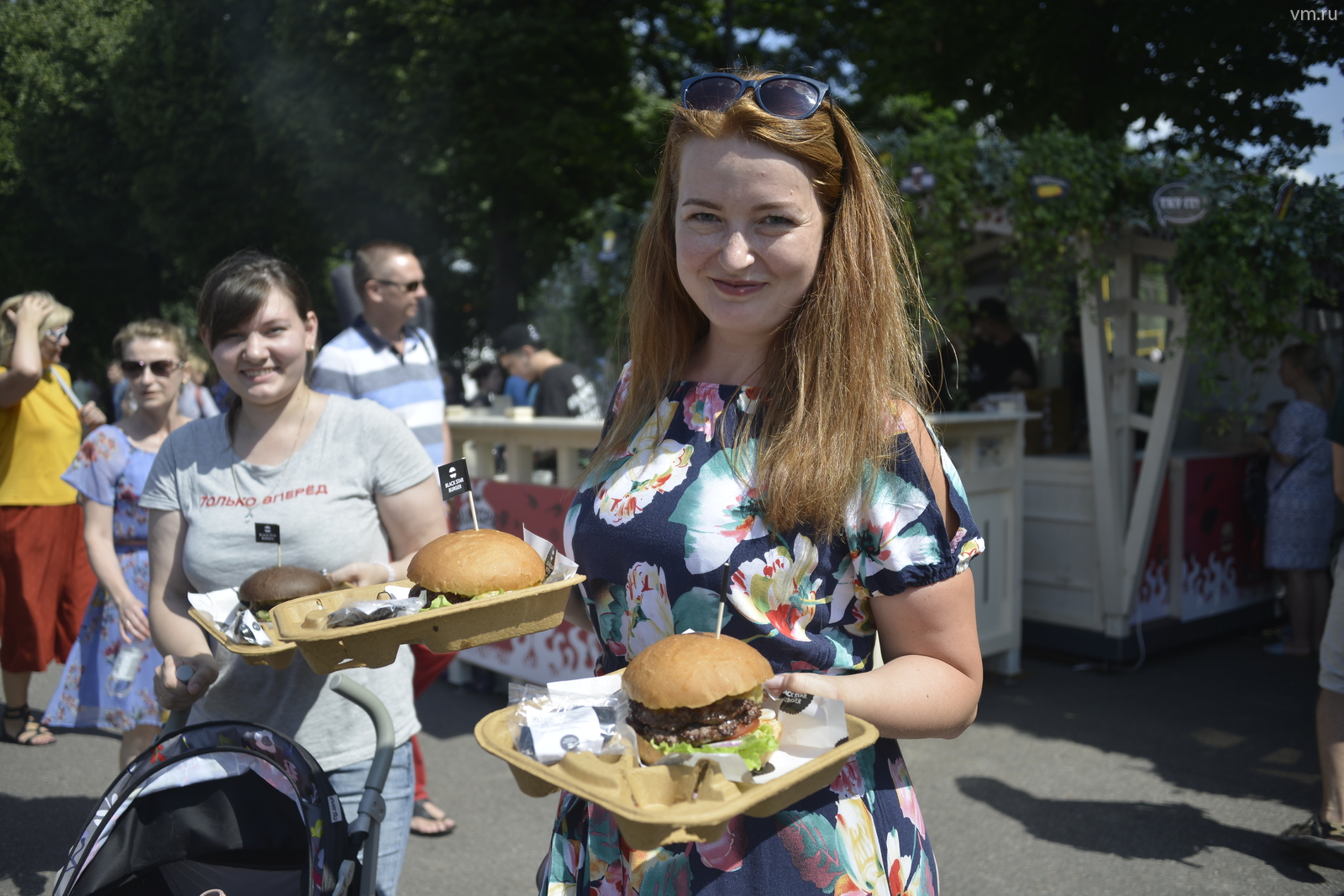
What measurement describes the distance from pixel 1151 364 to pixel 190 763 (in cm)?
617

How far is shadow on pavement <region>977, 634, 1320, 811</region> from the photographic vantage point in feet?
16.1

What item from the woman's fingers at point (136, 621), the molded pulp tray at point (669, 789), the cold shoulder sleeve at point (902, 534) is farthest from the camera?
the woman's fingers at point (136, 621)

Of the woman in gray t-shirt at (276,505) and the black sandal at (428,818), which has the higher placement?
the woman in gray t-shirt at (276,505)

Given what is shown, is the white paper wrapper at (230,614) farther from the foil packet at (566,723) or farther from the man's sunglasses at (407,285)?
the man's sunglasses at (407,285)

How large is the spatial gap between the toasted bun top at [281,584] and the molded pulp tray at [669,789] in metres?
1.07

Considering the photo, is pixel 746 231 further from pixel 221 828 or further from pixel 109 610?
pixel 109 610

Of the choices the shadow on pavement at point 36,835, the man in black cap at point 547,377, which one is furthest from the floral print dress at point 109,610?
the man in black cap at point 547,377

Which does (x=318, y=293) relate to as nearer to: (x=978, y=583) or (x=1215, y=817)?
(x=978, y=583)

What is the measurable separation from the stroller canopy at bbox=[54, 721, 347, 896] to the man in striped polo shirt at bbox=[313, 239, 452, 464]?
2.81 meters

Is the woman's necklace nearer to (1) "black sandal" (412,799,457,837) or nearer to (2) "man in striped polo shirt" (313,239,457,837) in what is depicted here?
(2) "man in striped polo shirt" (313,239,457,837)

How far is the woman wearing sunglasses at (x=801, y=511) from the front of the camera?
149cm

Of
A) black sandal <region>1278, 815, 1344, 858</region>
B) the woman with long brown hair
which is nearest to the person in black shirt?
the woman with long brown hair

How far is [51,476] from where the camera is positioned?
535 cm

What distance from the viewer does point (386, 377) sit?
4.88 meters
